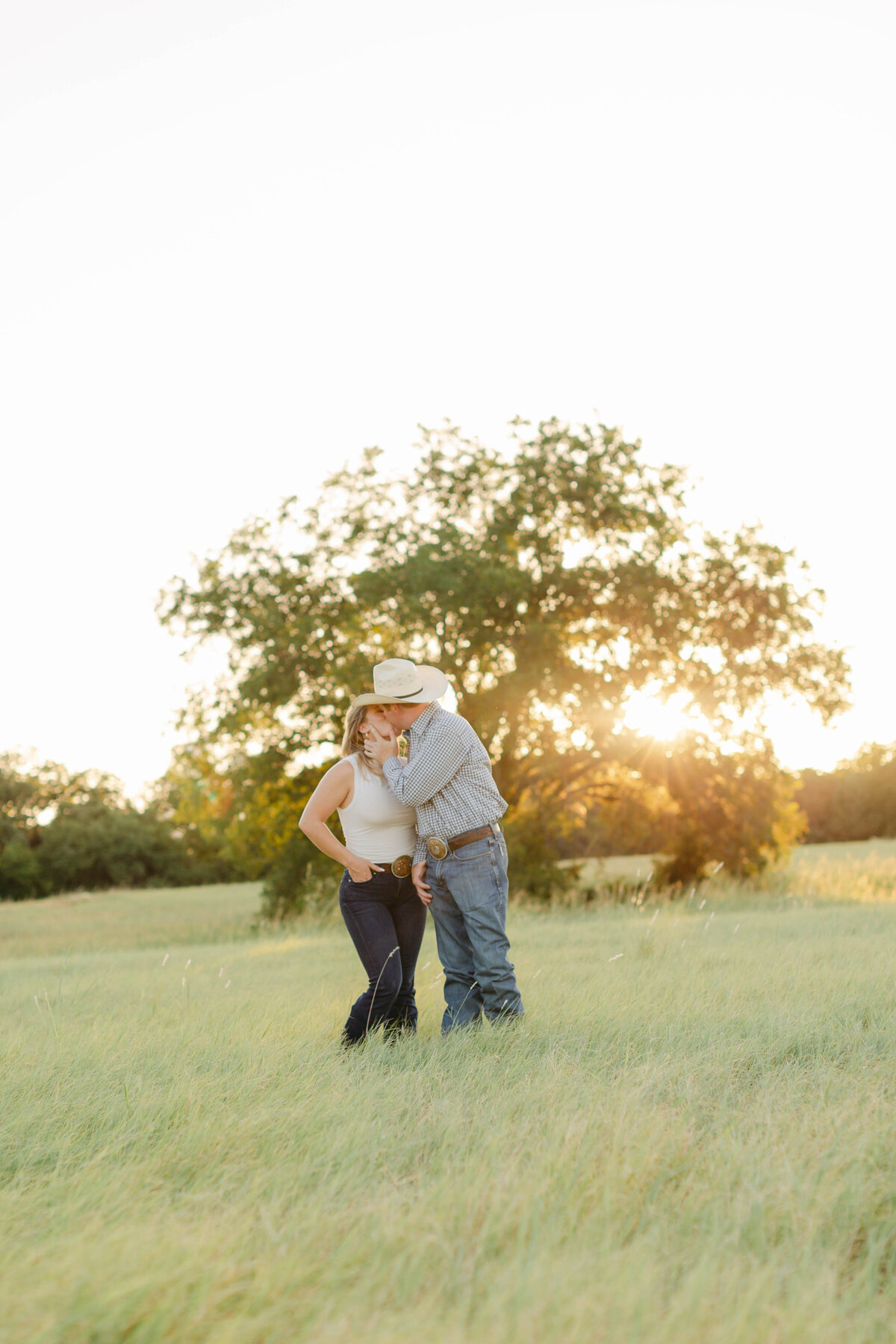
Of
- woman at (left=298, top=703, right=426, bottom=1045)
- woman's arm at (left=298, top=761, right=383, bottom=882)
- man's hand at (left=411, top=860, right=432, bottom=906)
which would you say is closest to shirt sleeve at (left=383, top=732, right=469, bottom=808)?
woman at (left=298, top=703, right=426, bottom=1045)

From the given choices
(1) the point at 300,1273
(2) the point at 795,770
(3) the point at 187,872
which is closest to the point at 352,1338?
(1) the point at 300,1273

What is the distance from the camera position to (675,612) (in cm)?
1912

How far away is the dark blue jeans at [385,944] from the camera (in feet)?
17.2

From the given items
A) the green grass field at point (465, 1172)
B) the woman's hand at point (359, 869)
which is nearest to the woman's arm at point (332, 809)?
the woman's hand at point (359, 869)

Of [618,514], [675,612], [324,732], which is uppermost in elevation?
[618,514]

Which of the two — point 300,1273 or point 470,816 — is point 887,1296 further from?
point 470,816

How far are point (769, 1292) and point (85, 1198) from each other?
2029mm

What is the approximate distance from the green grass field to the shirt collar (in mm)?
1657

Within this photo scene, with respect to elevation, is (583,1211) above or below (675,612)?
below

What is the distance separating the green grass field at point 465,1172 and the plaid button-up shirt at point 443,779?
1.13m

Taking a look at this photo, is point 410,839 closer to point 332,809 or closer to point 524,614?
point 332,809

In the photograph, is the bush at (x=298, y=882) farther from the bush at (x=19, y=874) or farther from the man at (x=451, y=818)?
the bush at (x=19, y=874)

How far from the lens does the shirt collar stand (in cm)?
546

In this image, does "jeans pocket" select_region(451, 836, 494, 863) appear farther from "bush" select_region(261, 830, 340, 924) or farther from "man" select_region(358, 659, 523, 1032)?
"bush" select_region(261, 830, 340, 924)
